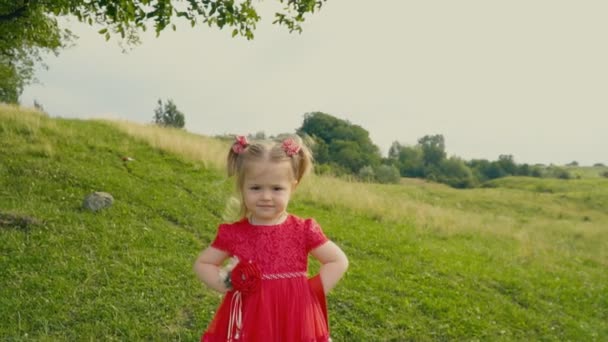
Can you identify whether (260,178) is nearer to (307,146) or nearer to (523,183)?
(307,146)

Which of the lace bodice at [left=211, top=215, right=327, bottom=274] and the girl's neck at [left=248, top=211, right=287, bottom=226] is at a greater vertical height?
the girl's neck at [left=248, top=211, right=287, bottom=226]

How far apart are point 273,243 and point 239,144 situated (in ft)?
2.42

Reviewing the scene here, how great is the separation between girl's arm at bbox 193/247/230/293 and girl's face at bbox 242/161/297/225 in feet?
1.38

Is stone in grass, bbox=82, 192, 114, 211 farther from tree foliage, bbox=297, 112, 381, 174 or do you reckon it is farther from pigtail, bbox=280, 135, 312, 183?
tree foliage, bbox=297, 112, 381, 174

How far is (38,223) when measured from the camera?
30.2 ft

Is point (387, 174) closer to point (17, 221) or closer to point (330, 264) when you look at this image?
point (17, 221)

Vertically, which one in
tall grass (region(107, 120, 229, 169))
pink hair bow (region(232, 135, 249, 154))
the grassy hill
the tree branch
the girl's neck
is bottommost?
the grassy hill

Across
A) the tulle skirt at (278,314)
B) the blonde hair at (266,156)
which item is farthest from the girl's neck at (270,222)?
the tulle skirt at (278,314)

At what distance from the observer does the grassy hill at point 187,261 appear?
6883 mm

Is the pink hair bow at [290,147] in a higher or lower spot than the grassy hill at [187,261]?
higher

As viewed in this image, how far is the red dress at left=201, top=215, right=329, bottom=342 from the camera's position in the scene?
347 cm

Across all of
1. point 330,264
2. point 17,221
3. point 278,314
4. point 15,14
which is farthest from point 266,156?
point 15,14

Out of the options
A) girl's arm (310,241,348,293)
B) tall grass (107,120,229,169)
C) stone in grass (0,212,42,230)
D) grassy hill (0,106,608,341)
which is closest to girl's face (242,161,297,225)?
girl's arm (310,241,348,293)

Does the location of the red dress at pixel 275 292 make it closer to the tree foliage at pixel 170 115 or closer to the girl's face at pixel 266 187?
the girl's face at pixel 266 187
